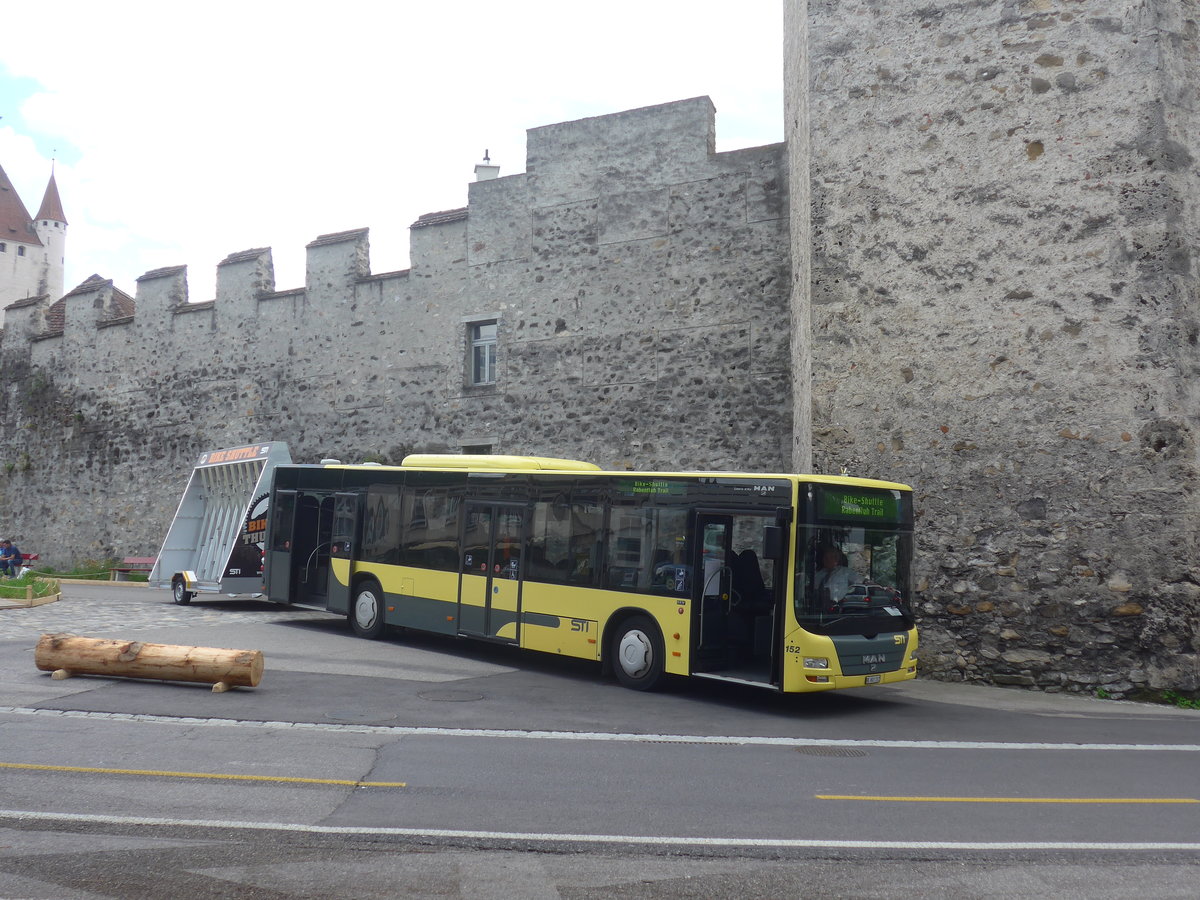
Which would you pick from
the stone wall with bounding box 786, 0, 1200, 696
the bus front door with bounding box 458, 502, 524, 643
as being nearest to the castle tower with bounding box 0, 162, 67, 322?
the bus front door with bounding box 458, 502, 524, 643

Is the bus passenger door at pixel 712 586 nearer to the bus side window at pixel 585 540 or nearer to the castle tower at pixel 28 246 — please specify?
the bus side window at pixel 585 540

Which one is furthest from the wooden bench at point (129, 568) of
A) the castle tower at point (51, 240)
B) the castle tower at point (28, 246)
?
the castle tower at point (51, 240)

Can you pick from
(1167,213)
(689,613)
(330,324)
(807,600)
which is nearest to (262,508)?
(330,324)

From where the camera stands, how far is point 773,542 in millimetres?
9328

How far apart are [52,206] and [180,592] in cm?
6194

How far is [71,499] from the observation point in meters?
26.0

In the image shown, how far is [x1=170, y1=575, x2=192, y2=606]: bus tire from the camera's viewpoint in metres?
18.0

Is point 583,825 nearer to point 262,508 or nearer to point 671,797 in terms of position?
point 671,797

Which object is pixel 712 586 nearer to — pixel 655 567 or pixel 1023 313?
pixel 655 567

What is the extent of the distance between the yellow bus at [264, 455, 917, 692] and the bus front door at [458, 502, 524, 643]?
0.02 meters

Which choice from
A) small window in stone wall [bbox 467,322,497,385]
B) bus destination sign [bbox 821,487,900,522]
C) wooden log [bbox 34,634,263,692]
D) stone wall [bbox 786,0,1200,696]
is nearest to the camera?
wooden log [bbox 34,634,263,692]

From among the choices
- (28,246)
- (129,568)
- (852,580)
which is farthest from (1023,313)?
(28,246)

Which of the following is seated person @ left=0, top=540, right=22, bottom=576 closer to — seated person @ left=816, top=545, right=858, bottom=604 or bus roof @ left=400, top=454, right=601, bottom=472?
bus roof @ left=400, top=454, right=601, bottom=472

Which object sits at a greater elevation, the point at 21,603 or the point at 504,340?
the point at 504,340
